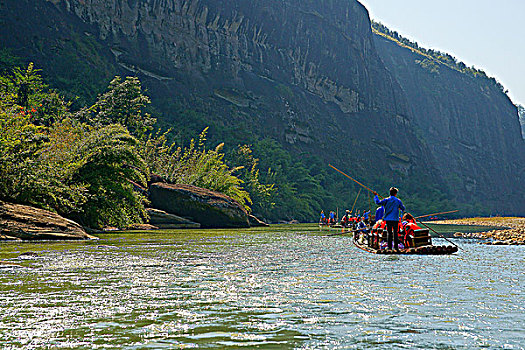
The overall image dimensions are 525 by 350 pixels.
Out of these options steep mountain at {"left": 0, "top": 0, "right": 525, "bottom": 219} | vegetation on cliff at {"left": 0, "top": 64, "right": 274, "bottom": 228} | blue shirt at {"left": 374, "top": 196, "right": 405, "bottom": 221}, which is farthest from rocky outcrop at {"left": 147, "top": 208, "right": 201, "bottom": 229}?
steep mountain at {"left": 0, "top": 0, "right": 525, "bottom": 219}

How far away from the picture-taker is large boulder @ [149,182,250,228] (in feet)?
115

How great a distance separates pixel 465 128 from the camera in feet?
474

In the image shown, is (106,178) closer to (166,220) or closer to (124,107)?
(166,220)

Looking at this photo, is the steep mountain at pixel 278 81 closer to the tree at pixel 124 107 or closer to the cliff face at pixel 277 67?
the cliff face at pixel 277 67

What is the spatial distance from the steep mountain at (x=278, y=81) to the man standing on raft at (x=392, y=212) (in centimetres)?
4314

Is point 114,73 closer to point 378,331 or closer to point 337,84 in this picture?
point 337,84

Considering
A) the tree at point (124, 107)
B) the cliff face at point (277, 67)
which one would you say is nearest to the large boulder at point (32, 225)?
the tree at point (124, 107)

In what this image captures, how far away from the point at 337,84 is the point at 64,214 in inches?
3375

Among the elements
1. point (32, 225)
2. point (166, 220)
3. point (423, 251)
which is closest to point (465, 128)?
point (166, 220)

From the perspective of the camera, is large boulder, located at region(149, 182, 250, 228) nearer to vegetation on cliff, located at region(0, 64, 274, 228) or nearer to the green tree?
vegetation on cliff, located at region(0, 64, 274, 228)

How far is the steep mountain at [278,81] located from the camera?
63531 mm

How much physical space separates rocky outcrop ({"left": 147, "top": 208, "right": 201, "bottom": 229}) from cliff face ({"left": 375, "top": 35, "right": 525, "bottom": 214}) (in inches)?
4072

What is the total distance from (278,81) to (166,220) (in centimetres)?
6237

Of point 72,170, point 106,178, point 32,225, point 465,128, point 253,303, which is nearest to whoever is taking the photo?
point 253,303
